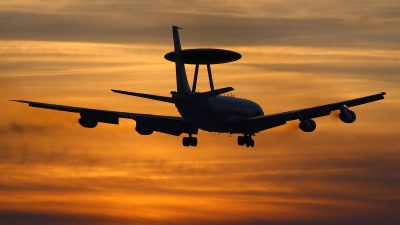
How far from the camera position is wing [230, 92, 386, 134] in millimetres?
91500

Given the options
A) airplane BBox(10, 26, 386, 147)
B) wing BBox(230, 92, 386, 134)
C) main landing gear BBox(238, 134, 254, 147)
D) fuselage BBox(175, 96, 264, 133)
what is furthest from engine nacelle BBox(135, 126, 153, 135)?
main landing gear BBox(238, 134, 254, 147)

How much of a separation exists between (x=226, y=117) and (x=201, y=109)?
14.0 ft

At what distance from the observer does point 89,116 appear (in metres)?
94.2

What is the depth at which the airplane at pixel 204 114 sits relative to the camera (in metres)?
93.3

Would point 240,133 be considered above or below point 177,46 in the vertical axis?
below

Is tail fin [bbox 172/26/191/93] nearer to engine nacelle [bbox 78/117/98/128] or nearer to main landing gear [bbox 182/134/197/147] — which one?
main landing gear [bbox 182/134/197/147]

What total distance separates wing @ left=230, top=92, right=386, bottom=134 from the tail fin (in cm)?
617

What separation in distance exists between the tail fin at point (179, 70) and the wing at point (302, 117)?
20.2 ft

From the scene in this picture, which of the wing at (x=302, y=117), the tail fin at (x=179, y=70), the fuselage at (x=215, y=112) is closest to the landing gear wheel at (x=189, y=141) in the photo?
the fuselage at (x=215, y=112)

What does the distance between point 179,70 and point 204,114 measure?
16.2ft

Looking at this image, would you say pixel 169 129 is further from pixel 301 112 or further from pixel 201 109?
pixel 301 112

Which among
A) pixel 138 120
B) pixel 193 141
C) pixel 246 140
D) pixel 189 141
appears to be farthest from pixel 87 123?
pixel 246 140

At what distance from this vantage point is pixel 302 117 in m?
94.9

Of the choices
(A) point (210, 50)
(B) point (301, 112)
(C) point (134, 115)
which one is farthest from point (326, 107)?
(C) point (134, 115)
